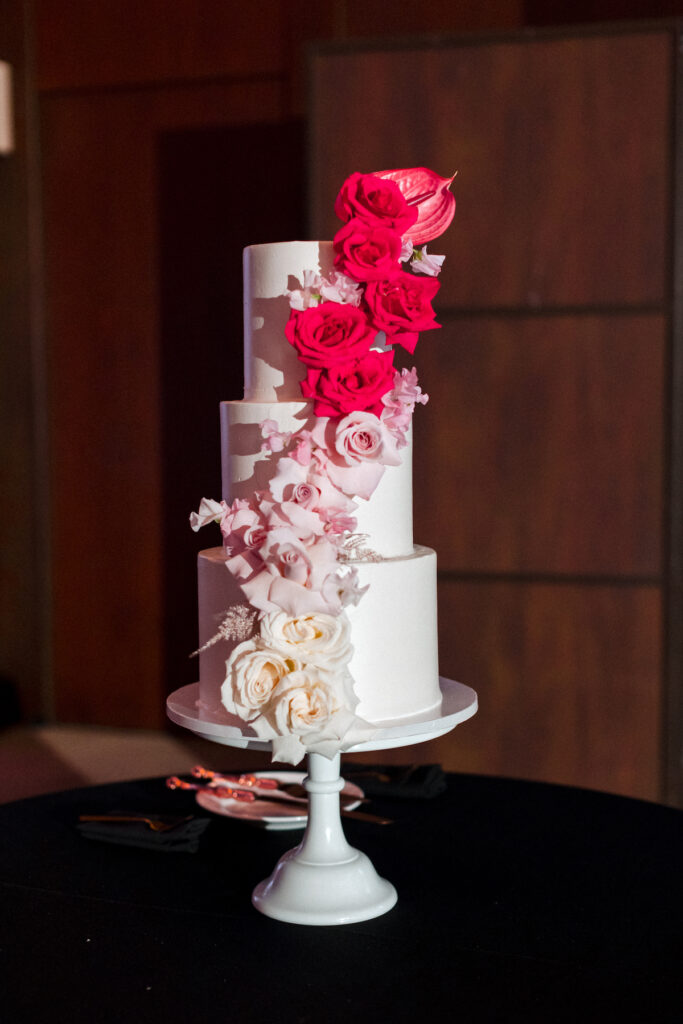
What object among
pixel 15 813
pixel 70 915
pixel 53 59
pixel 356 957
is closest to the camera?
pixel 356 957

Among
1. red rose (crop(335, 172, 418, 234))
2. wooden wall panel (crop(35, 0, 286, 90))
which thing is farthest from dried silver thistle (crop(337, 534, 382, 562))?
wooden wall panel (crop(35, 0, 286, 90))

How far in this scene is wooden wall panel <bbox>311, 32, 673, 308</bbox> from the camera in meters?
3.18

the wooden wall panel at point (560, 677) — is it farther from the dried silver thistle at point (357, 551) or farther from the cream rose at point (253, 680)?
the cream rose at point (253, 680)

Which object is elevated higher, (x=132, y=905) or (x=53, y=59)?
(x=53, y=59)

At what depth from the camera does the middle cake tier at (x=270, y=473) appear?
4.73 ft

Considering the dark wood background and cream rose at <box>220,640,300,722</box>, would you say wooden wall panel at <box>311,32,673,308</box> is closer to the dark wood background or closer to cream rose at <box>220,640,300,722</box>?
the dark wood background

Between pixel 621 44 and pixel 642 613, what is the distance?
1543 millimetres

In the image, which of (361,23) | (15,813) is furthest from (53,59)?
(15,813)

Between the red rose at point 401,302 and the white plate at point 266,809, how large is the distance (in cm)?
75

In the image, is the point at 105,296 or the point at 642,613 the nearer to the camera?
the point at 642,613

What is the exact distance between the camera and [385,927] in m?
1.37

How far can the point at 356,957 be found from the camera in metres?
1.29

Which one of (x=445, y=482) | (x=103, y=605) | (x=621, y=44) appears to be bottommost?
(x=103, y=605)

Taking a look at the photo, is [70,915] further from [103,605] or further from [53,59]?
[53,59]
